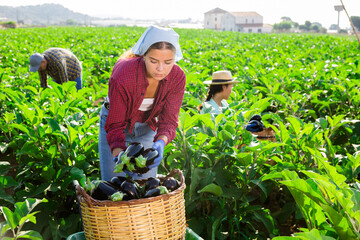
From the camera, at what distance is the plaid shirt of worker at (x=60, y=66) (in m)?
5.27

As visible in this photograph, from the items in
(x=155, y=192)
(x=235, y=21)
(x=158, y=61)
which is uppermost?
(x=235, y=21)

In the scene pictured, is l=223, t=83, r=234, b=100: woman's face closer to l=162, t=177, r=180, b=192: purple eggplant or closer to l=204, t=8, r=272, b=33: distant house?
l=162, t=177, r=180, b=192: purple eggplant

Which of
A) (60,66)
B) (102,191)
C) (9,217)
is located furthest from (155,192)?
(60,66)

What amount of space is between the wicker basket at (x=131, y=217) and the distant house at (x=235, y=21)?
108 meters

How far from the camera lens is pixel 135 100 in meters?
2.43

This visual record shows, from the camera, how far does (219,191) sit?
2664 mm

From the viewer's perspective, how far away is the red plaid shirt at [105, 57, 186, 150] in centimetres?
234

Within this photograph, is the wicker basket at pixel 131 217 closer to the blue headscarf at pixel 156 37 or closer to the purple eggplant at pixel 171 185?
the purple eggplant at pixel 171 185

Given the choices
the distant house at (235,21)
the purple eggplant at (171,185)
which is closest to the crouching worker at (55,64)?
the purple eggplant at (171,185)

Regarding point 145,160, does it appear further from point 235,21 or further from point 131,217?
point 235,21

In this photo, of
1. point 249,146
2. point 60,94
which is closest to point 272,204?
point 249,146

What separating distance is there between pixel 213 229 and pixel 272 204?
1181mm

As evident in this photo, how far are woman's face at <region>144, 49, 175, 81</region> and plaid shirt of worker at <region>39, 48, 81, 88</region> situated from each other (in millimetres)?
3307

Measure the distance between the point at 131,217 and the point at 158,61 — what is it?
90 cm
